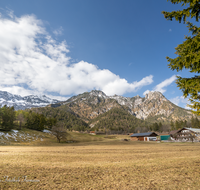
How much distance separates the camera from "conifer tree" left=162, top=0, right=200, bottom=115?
7.60 m

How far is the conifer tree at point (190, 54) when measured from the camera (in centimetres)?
760

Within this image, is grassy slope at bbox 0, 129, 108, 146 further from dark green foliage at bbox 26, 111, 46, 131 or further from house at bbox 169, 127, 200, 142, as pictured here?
house at bbox 169, 127, 200, 142

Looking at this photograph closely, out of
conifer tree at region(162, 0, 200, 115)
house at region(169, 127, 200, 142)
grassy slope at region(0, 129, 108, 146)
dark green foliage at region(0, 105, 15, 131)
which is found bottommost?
grassy slope at region(0, 129, 108, 146)

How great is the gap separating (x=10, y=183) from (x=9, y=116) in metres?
78.2

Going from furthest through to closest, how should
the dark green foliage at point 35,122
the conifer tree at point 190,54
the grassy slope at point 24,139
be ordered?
the dark green foliage at point 35,122 < the grassy slope at point 24,139 < the conifer tree at point 190,54

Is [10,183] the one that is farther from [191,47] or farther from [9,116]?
[9,116]

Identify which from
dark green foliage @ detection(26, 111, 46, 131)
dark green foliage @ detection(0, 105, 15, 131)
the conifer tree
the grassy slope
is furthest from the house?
dark green foliage @ detection(26, 111, 46, 131)

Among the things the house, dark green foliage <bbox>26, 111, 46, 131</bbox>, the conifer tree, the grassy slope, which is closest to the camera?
the conifer tree

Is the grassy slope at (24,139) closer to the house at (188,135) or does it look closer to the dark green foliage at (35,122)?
the dark green foliage at (35,122)

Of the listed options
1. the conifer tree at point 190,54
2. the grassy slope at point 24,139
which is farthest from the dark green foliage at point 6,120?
the conifer tree at point 190,54

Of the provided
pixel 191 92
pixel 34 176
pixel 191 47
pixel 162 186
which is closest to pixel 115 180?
pixel 162 186

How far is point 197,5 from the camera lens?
7754mm

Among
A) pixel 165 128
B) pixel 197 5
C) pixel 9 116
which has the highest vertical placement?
pixel 197 5

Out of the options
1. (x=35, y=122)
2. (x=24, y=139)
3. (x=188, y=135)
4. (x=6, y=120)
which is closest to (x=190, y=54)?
(x=24, y=139)
